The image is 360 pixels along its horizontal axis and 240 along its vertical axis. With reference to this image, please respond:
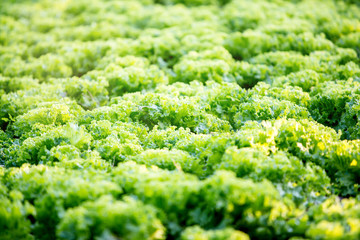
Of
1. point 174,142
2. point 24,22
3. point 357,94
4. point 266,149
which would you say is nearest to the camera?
point 266,149

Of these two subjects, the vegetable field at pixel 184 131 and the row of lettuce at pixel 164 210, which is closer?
the row of lettuce at pixel 164 210

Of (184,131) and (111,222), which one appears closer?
(111,222)

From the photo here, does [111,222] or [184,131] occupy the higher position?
[111,222]

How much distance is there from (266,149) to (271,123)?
818 mm

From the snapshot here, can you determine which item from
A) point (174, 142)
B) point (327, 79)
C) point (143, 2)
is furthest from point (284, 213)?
point (143, 2)

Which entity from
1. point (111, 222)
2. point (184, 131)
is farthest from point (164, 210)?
point (184, 131)

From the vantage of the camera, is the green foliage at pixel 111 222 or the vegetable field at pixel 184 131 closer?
the green foliage at pixel 111 222

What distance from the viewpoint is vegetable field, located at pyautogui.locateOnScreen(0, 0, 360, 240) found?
371cm

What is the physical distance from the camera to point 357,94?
Answer: 6020mm

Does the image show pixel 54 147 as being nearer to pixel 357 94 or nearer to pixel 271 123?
pixel 271 123

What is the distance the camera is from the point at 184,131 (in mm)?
5602

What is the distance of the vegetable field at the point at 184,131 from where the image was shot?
12.2 ft

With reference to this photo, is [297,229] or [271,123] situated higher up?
[271,123]

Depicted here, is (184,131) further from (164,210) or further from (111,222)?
(111,222)
